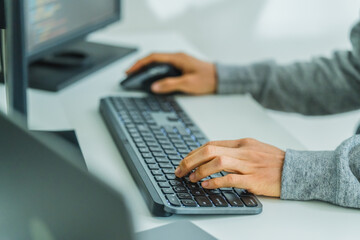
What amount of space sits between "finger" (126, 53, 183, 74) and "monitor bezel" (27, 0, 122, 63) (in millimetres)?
155

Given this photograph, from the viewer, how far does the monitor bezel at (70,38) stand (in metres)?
1.04

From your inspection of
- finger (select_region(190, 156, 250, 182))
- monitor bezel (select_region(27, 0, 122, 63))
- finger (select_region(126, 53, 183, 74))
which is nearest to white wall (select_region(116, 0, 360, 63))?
monitor bezel (select_region(27, 0, 122, 63))

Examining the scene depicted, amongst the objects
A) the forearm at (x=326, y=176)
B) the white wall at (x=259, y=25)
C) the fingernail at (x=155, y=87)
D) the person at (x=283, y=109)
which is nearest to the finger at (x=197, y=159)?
the person at (x=283, y=109)

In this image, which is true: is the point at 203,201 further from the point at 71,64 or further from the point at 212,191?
the point at 71,64

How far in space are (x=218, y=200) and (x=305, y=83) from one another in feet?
1.84

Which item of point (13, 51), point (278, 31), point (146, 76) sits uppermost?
point (13, 51)

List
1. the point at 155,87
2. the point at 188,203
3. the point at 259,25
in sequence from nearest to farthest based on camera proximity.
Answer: the point at 188,203, the point at 155,87, the point at 259,25

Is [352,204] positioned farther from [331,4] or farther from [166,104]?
[331,4]

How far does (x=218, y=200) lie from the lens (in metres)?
0.68

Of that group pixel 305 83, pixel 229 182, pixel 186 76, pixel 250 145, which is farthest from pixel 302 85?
pixel 229 182

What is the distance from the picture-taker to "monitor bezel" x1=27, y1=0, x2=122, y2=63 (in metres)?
1.04

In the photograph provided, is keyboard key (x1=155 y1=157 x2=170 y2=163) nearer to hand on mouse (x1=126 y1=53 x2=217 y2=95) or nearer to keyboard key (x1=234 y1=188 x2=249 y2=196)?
keyboard key (x1=234 y1=188 x2=249 y2=196)

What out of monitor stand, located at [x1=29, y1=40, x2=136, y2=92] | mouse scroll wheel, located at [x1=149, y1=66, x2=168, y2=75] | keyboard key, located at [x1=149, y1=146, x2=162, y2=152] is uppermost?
mouse scroll wheel, located at [x1=149, y1=66, x2=168, y2=75]

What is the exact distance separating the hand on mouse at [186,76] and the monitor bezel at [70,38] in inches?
6.1
